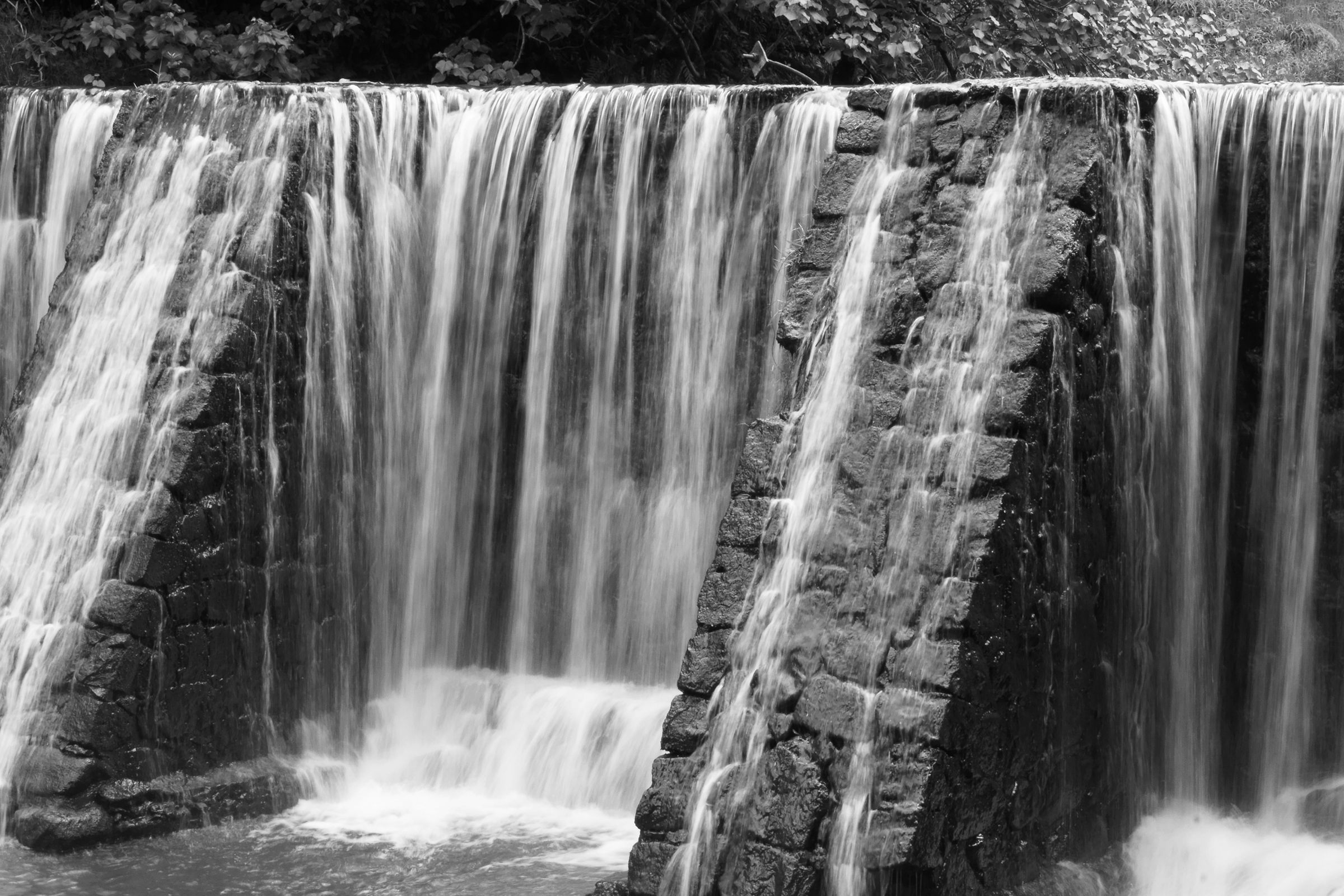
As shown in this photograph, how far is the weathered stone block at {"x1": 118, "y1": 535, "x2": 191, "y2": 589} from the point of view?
8023 mm

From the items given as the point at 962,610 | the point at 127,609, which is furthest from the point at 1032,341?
the point at 127,609

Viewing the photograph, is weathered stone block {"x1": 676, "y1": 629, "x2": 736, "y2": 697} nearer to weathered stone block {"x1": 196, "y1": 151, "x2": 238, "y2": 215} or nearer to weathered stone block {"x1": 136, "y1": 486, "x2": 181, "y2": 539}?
weathered stone block {"x1": 136, "y1": 486, "x2": 181, "y2": 539}

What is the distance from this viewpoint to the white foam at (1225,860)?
6.74m

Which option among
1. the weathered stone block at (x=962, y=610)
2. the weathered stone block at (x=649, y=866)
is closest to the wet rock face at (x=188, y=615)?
the weathered stone block at (x=649, y=866)

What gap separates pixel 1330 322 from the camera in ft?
23.3

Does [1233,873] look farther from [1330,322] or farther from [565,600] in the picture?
[565,600]

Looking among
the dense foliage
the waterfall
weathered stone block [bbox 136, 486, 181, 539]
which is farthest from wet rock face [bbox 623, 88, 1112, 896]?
the dense foliage

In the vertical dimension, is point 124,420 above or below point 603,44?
below

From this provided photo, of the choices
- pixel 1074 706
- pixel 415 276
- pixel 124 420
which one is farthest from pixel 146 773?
pixel 1074 706

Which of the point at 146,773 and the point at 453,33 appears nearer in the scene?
the point at 146,773

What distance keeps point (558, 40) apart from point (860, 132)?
6.42 metres

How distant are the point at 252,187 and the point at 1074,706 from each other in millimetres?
Answer: 5010

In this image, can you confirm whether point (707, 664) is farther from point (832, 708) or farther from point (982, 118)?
point (982, 118)

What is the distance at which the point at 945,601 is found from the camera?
20.3ft
